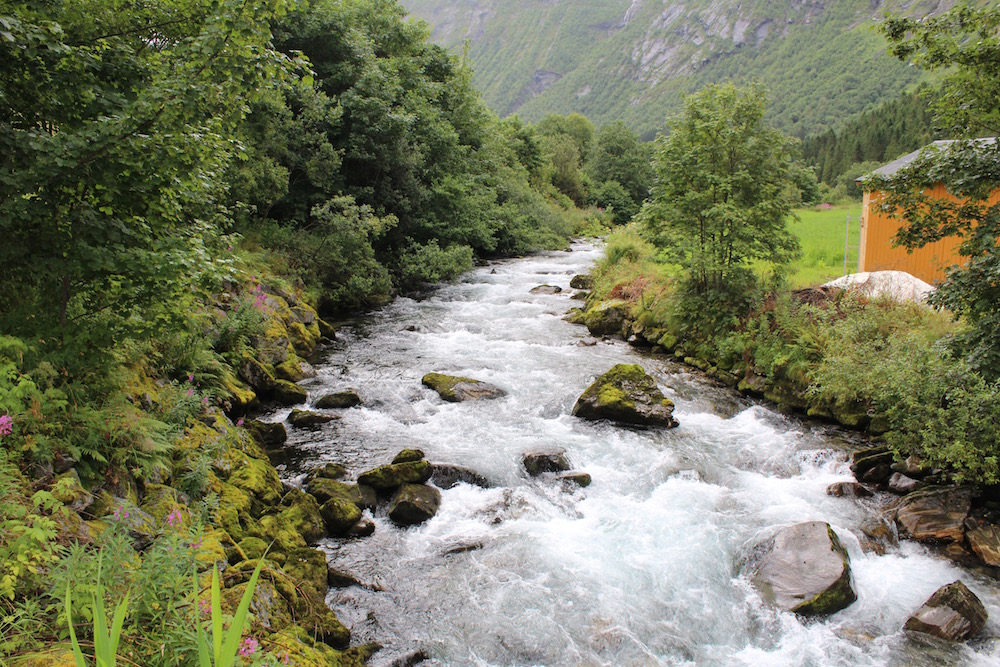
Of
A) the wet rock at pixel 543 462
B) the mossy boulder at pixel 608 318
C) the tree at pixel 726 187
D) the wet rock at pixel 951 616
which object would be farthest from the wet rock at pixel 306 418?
the tree at pixel 726 187

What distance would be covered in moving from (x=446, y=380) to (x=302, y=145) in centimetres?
1161

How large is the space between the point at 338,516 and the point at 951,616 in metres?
7.32

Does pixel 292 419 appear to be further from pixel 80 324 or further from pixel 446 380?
pixel 80 324

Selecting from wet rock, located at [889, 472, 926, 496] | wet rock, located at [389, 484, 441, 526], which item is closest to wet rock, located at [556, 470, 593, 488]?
wet rock, located at [389, 484, 441, 526]

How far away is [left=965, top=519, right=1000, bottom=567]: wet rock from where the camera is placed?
740cm

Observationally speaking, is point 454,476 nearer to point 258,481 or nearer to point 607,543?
point 607,543

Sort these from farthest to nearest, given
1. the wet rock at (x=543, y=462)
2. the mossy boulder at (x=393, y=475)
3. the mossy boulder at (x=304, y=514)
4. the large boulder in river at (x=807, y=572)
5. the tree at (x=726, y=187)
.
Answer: the tree at (x=726, y=187) < the wet rock at (x=543, y=462) < the mossy boulder at (x=393, y=475) < the mossy boulder at (x=304, y=514) < the large boulder in river at (x=807, y=572)

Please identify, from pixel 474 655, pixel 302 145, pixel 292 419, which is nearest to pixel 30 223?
pixel 474 655

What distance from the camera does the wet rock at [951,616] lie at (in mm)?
6293

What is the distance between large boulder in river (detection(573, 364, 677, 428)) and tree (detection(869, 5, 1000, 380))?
5.19 meters

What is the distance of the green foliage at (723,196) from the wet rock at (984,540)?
7600 mm

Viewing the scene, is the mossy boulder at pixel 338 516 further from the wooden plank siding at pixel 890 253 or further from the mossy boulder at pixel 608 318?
the wooden plank siding at pixel 890 253

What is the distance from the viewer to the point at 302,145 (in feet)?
66.6

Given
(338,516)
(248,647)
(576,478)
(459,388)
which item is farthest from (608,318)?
(248,647)
